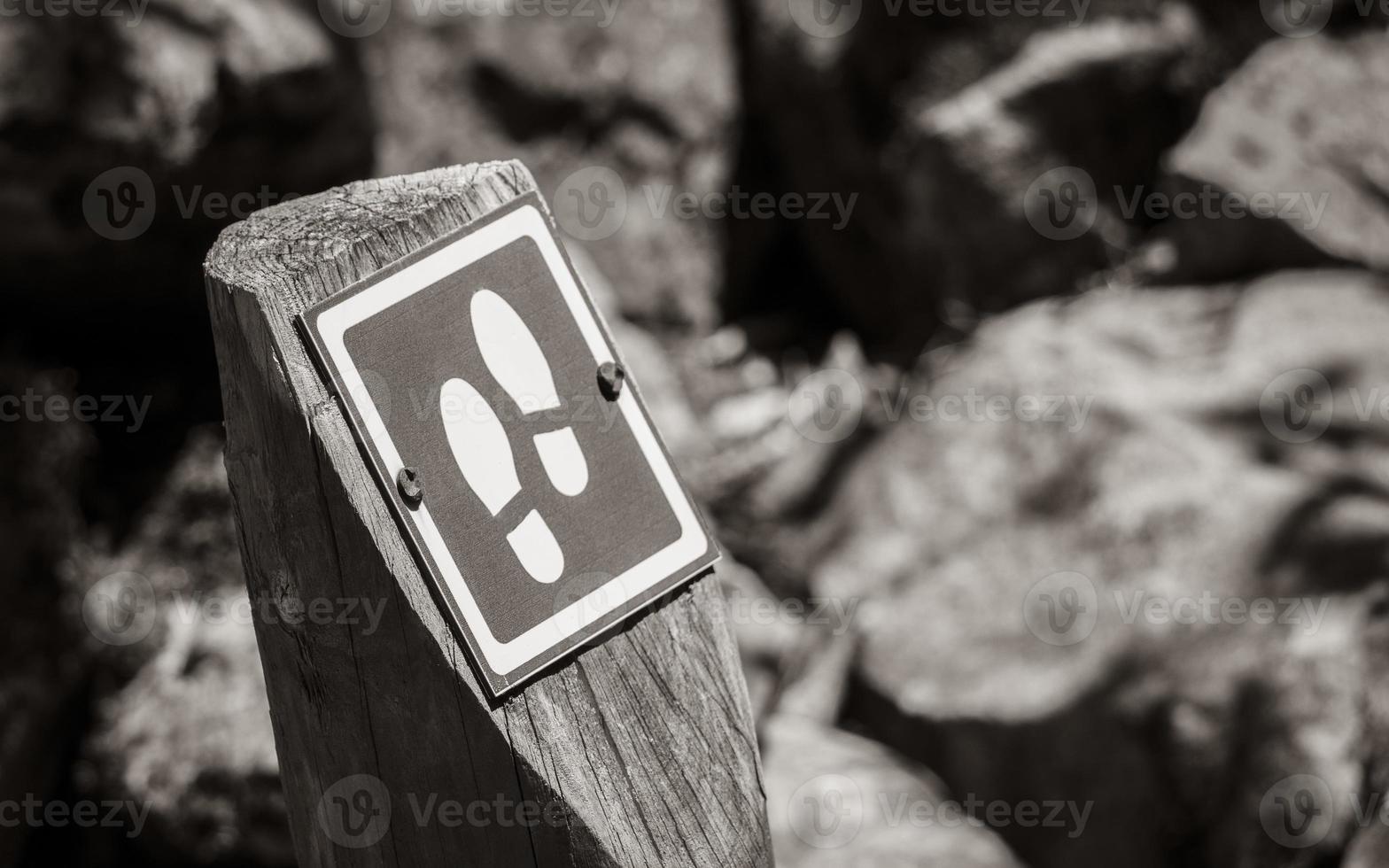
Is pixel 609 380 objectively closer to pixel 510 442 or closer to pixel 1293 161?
pixel 510 442

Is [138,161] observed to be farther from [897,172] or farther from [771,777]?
[897,172]

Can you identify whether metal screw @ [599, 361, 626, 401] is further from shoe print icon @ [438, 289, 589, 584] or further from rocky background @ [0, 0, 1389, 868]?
rocky background @ [0, 0, 1389, 868]

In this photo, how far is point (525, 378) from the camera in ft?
4.64

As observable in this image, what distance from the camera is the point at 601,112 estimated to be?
5.61 metres

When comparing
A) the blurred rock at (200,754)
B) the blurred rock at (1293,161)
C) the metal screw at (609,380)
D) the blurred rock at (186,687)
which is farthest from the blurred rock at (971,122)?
the metal screw at (609,380)

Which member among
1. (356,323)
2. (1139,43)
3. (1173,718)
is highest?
(356,323)

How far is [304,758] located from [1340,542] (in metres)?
2.85

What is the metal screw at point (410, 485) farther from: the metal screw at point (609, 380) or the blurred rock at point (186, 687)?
the blurred rock at point (186, 687)

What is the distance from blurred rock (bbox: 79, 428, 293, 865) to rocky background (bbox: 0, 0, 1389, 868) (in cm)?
1

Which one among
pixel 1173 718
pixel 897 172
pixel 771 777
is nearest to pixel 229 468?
pixel 771 777

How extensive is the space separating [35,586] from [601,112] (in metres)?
3.31

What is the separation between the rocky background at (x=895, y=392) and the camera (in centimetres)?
307

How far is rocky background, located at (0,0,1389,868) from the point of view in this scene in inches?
121

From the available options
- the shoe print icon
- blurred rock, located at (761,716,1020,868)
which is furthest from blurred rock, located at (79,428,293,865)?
the shoe print icon
